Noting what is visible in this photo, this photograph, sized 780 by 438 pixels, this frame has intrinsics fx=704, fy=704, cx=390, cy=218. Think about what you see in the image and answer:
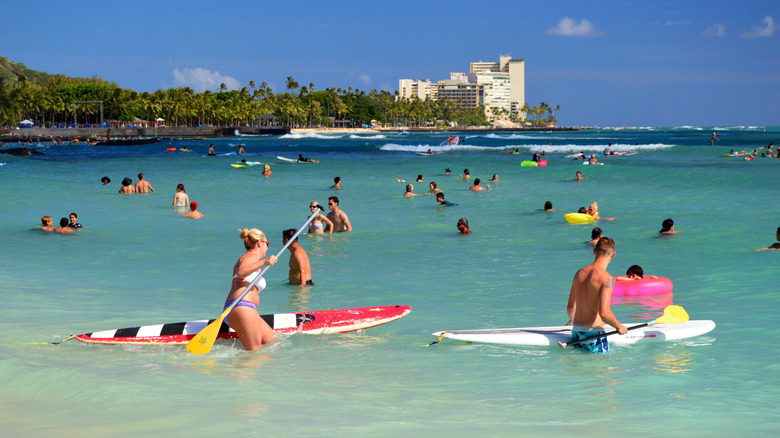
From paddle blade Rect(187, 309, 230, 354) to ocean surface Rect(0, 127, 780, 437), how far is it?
0.20 metres

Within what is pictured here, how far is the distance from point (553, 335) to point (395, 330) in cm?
224

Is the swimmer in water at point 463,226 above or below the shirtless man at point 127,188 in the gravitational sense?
below

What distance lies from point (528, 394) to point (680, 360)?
2.27 metres

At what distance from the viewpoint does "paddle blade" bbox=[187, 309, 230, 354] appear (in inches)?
330

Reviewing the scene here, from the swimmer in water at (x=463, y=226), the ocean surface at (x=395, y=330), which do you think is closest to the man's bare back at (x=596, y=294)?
the ocean surface at (x=395, y=330)

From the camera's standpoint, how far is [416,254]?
16.2 metres

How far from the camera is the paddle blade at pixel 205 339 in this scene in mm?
8383

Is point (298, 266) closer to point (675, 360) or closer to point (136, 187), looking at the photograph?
point (675, 360)

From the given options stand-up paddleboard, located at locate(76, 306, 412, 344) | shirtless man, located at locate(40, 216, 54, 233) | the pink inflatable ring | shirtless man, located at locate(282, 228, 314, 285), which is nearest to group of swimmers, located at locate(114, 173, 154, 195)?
shirtless man, located at locate(40, 216, 54, 233)

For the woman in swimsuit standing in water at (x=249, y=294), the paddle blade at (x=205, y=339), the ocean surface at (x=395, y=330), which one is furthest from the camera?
the paddle blade at (x=205, y=339)

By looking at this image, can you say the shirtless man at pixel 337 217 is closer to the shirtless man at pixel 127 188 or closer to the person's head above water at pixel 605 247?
the person's head above water at pixel 605 247

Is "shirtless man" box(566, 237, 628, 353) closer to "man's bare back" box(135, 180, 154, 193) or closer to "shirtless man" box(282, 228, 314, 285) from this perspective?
"shirtless man" box(282, 228, 314, 285)

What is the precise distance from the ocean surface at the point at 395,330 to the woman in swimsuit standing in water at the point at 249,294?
0.83 ft

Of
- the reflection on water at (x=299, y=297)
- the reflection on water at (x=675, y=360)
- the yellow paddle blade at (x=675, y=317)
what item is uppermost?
the yellow paddle blade at (x=675, y=317)
